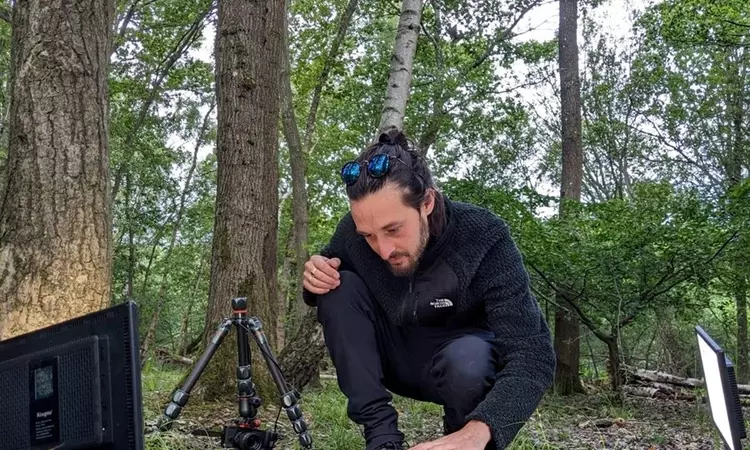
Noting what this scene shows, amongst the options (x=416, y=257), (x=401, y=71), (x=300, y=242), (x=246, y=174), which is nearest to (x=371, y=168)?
(x=416, y=257)

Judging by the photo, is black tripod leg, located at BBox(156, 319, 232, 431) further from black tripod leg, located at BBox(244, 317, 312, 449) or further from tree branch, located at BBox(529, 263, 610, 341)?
tree branch, located at BBox(529, 263, 610, 341)

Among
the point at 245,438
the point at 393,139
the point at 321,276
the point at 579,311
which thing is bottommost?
the point at 245,438

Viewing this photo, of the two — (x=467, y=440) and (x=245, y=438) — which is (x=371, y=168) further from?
(x=245, y=438)

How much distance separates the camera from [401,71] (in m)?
5.45

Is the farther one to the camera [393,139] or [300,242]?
[300,242]

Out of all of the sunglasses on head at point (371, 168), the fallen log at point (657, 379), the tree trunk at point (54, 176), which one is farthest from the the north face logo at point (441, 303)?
the fallen log at point (657, 379)

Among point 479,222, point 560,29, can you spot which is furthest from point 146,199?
point 479,222

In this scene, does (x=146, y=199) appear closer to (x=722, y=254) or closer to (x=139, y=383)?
(x=722, y=254)

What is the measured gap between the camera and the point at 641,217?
6.22 metres

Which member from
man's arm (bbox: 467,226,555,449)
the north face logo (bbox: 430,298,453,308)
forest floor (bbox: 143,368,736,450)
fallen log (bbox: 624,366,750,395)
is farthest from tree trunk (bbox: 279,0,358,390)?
fallen log (bbox: 624,366,750,395)

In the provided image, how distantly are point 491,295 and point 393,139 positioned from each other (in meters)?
0.62

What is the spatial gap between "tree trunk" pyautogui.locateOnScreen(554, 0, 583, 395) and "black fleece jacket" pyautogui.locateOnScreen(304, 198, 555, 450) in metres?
4.87

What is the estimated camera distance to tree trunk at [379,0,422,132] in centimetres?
535

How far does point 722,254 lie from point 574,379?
249cm
